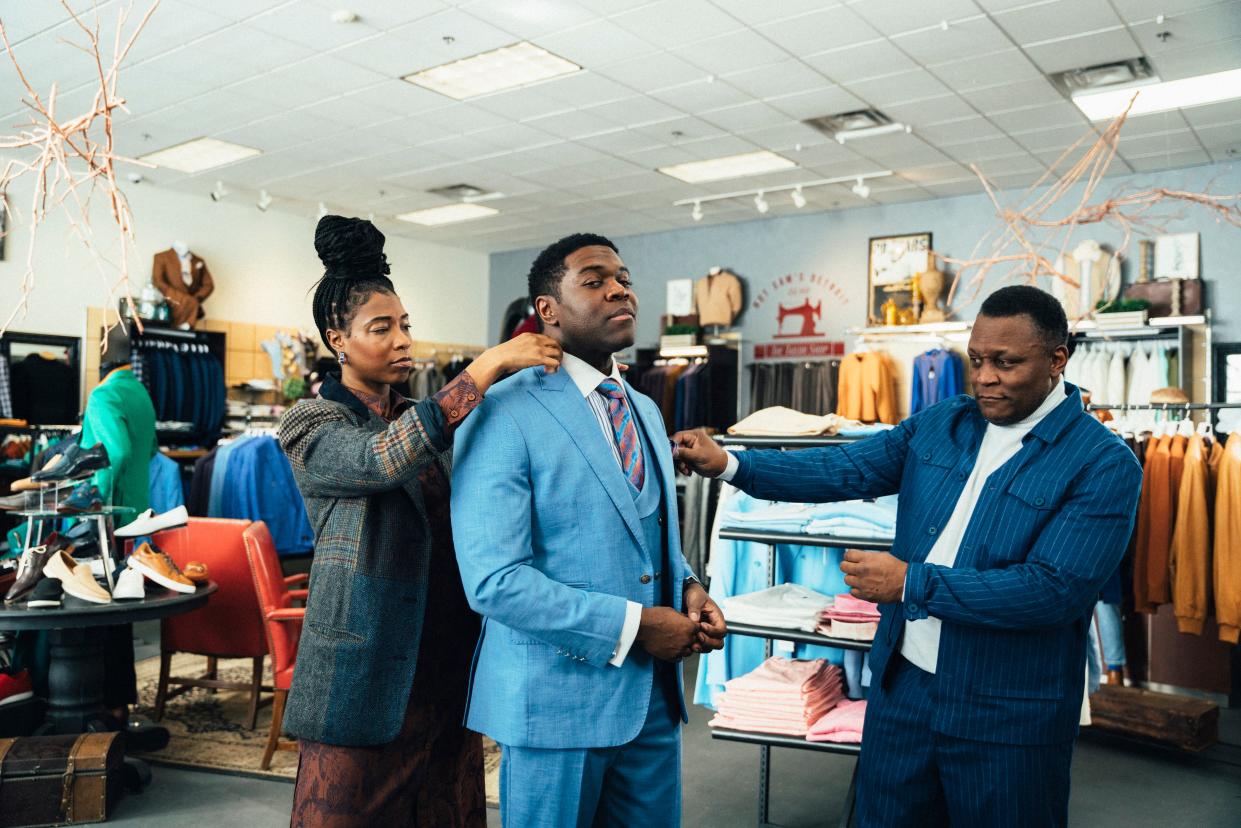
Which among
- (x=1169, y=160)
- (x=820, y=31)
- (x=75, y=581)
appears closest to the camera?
(x=75, y=581)

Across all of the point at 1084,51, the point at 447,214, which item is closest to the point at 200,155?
the point at 447,214

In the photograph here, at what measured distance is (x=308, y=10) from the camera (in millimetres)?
5355

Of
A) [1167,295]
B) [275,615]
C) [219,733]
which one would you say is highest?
[1167,295]

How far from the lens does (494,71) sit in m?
6.41

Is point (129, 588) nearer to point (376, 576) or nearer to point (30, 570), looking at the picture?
point (30, 570)

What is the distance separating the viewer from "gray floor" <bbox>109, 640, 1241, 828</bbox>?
12.2 feet

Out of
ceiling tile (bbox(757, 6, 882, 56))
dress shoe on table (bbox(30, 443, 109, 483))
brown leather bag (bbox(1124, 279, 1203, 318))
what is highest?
ceiling tile (bbox(757, 6, 882, 56))

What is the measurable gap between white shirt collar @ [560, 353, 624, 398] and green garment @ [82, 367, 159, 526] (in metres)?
3.84

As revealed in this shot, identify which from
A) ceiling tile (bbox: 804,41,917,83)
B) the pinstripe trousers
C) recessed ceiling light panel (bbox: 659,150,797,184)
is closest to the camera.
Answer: the pinstripe trousers

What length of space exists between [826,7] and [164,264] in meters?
6.66

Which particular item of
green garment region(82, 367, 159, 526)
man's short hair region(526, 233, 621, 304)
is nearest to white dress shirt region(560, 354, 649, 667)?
man's short hair region(526, 233, 621, 304)

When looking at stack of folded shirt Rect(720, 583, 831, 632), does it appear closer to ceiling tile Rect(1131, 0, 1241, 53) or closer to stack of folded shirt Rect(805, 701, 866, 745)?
stack of folded shirt Rect(805, 701, 866, 745)

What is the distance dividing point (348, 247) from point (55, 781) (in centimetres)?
271

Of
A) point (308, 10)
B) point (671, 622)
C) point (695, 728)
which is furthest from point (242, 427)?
point (671, 622)
